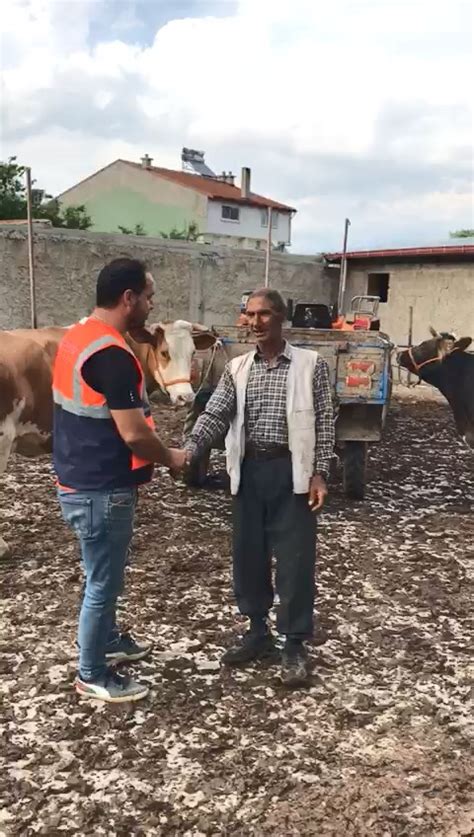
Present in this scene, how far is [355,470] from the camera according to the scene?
6.98 m

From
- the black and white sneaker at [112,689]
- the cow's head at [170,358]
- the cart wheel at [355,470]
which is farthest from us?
the cart wheel at [355,470]

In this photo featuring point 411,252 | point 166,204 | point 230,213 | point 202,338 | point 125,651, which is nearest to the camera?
point 125,651

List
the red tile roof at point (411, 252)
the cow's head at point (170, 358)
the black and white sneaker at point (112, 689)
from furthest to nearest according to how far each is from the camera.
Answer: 1. the red tile roof at point (411, 252)
2. the cow's head at point (170, 358)
3. the black and white sneaker at point (112, 689)

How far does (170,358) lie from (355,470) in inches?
78.4

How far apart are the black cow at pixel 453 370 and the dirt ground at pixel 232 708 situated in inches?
70.4

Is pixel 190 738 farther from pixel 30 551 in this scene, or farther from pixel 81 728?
pixel 30 551

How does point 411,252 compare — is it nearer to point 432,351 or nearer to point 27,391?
point 432,351

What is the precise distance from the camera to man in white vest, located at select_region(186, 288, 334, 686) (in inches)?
139

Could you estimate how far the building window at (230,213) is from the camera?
4025 centimetres

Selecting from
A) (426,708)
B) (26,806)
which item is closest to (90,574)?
(26,806)

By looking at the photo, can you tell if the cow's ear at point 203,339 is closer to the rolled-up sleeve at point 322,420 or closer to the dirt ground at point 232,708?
the dirt ground at point 232,708

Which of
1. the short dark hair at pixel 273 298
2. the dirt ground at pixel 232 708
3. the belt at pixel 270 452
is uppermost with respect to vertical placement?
the short dark hair at pixel 273 298

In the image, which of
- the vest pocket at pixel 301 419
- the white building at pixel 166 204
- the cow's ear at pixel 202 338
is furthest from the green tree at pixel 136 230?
the vest pocket at pixel 301 419

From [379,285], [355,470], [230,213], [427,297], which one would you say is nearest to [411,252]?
[427,297]
